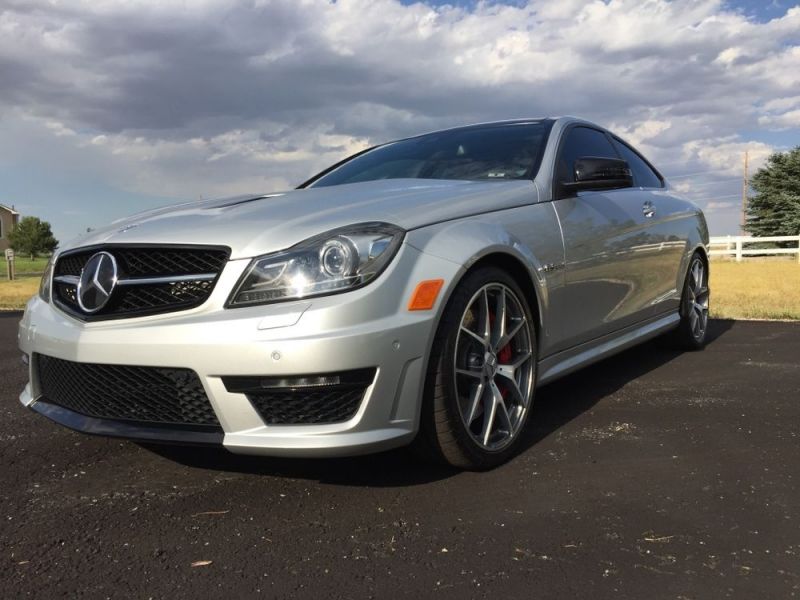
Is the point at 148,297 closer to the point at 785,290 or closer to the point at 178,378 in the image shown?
the point at 178,378

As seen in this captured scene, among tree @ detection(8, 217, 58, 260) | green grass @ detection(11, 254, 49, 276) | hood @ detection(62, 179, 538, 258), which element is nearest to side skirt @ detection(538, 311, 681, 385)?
hood @ detection(62, 179, 538, 258)

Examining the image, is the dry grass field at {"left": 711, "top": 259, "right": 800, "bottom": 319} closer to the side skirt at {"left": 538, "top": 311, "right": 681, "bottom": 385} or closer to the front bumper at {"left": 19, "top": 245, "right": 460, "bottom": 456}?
the side skirt at {"left": 538, "top": 311, "right": 681, "bottom": 385}

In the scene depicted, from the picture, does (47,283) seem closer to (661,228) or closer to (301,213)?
(301,213)

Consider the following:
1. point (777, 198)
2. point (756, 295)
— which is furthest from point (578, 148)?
point (777, 198)

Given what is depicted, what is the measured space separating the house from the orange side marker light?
70.4 meters

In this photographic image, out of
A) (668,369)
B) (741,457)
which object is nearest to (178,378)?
(741,457)

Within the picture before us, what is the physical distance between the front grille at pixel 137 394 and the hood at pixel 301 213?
470mm

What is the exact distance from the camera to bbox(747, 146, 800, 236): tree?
3866cm

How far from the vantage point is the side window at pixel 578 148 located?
366 cm

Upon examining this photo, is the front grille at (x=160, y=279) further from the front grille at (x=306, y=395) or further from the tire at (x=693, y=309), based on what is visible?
the tire at (x=693, y=309)

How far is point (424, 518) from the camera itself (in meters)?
2.36

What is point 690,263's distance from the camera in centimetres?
533

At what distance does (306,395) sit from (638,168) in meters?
3.53

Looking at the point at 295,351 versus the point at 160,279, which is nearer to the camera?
the point at 295,351
